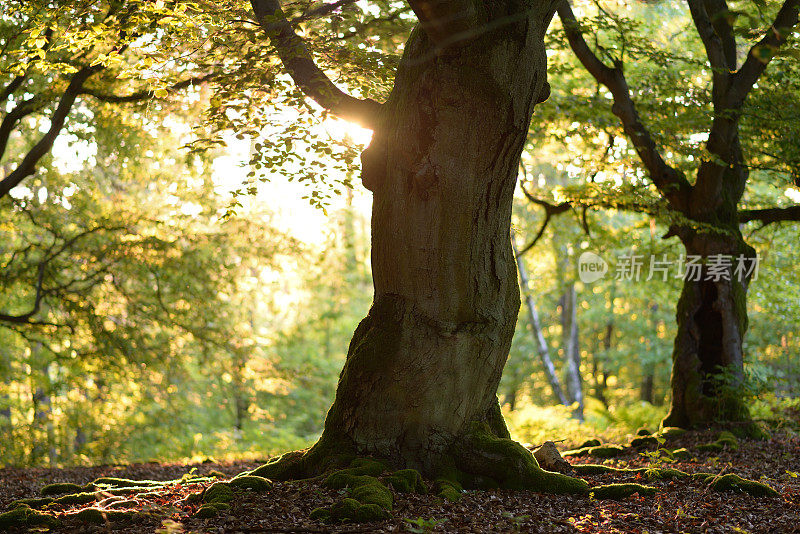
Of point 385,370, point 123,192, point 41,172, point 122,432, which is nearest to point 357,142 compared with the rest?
point 385,370

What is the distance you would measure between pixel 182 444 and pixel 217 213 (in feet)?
25.7

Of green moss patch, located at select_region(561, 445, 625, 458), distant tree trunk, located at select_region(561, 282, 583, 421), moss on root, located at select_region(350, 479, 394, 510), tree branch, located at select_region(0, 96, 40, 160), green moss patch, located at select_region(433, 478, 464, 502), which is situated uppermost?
tree branch, located at select_region(0, 96, 40, 160)

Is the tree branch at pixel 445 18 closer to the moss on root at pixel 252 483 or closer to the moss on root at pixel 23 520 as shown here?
the moss on root at pixel 252 483

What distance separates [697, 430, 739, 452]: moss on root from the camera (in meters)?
8.59

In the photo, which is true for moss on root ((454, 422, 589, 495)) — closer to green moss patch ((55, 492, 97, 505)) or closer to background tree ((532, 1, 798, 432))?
green moss patch ((55, 492, 97, 505))

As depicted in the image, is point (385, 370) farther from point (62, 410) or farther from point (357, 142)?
point (62, 410)

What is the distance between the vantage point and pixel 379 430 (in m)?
5.62

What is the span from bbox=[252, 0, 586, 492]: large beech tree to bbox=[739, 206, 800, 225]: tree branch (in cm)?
632

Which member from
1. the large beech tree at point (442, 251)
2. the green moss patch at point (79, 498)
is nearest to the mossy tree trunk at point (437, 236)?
the large beech tree at point (442, 251)

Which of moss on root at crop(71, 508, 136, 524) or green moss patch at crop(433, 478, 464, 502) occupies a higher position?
green moss patch at crop(433, 478, 464, 502)

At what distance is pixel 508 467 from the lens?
574 cm

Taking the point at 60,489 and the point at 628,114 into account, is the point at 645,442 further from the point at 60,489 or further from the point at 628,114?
the point at 60,489

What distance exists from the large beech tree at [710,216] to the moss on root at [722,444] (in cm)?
90

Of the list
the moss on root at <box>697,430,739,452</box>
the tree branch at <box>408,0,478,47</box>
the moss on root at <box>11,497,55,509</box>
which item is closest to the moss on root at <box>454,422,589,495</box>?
the moss on root at <box>11,497,55,509</box>
